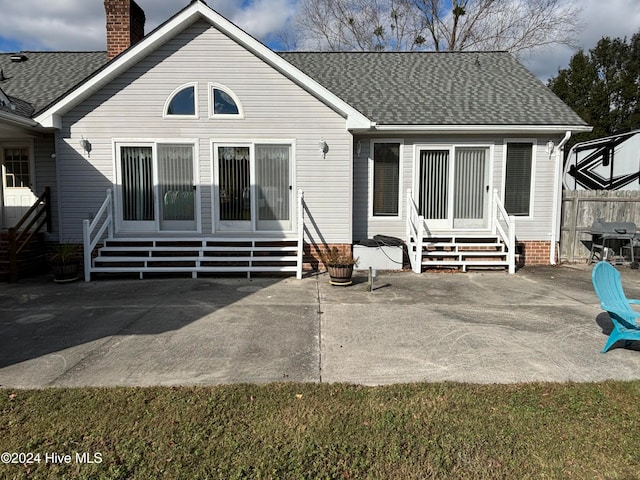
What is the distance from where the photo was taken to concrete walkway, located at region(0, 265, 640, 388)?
3.84 m

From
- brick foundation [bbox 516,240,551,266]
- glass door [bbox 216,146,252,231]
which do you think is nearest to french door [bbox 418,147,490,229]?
brick foundation [bbox 516,240,551,266]

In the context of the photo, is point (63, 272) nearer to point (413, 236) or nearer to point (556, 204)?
point (413, 236)

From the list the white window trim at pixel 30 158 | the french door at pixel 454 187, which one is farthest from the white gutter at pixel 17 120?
the french door at pixel 454 187

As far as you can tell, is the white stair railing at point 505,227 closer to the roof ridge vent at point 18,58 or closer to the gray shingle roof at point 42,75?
the gray shingle roof at point 42,75

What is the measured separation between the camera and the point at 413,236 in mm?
9539

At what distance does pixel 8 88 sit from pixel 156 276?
6.46m

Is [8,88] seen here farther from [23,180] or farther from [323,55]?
[323,55]

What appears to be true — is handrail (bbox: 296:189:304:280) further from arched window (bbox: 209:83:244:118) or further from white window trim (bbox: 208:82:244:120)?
arched window (bbox: 209:83:244:118)

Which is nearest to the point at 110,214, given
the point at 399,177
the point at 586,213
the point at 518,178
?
the point at 399,177

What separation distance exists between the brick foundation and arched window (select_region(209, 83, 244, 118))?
7.11 metres

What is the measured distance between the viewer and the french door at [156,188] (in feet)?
29.7

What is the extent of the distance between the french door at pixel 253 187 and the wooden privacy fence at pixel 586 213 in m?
6.71

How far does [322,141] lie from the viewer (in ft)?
29.3

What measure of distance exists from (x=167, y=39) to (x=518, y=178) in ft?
27.4
